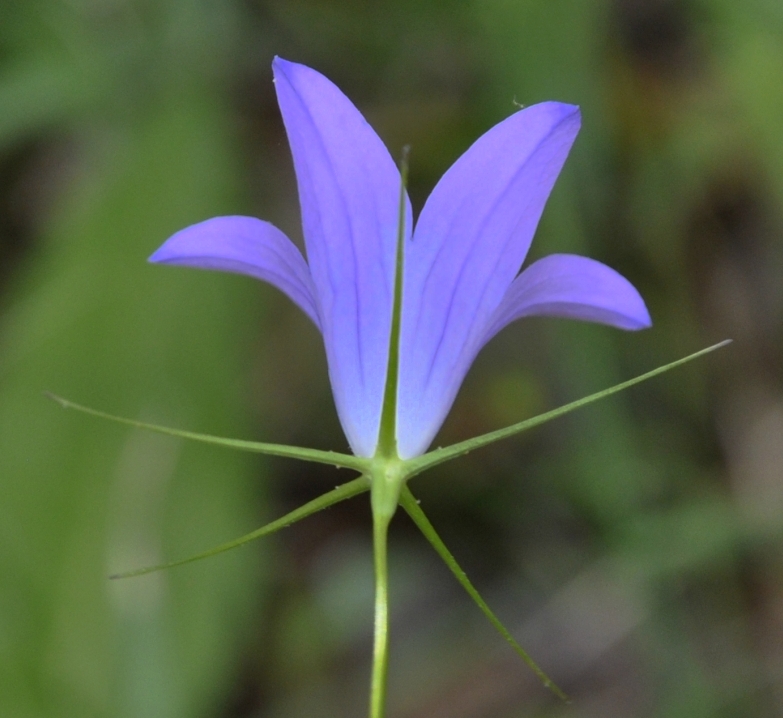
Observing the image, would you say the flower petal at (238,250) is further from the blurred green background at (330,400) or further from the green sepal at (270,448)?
the blurred green background at (330,400)

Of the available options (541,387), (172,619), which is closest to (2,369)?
(172,619)

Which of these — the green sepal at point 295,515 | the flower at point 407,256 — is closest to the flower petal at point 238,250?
the flower at point 407,256

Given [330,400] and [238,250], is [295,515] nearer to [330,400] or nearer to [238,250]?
[238,250]

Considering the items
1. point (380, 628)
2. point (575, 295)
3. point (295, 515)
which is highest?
point (575, 295)

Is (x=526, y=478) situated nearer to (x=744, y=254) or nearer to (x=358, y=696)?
(x=358, y=696)

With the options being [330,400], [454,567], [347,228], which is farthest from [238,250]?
[330,400]

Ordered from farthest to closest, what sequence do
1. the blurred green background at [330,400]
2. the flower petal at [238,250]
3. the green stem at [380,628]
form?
the blurred green background at [330,400] < the flower petal at [238,250] < the green stem at [380,628]

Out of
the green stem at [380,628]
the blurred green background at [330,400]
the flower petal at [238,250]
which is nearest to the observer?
the green stem at [380,628]
